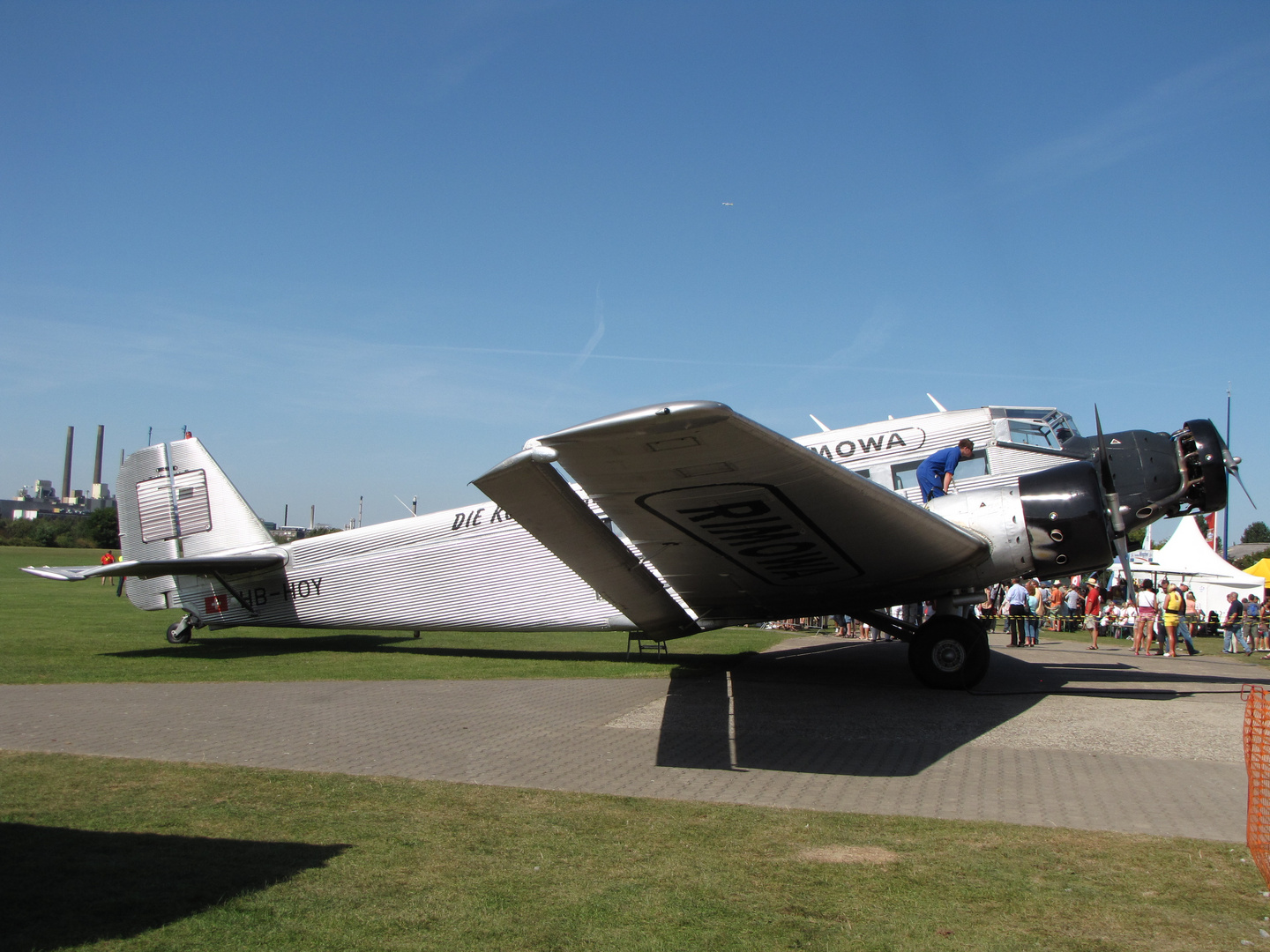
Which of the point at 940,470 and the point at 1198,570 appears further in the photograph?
the point at 1198,570

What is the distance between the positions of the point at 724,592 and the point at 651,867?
5464 millimetres

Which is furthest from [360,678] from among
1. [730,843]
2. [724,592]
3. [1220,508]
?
[1220,508]

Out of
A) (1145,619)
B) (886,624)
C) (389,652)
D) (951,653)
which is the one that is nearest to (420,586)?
(389,652)

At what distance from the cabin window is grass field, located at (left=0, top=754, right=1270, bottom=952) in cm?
649

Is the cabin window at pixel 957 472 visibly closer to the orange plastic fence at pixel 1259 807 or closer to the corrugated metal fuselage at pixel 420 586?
the corrugated metal fuselage at pixel 420 586

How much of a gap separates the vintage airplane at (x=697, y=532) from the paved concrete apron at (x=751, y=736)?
116 cm

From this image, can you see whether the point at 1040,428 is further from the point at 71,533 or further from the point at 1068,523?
the point at 71,533

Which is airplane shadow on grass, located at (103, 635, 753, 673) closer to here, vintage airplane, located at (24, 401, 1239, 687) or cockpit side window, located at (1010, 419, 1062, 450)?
vintage airplane, located at (24, 401, 1239, 687)

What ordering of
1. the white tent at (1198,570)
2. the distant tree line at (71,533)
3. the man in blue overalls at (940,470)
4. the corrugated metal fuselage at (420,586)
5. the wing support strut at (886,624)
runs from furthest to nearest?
the distant tree line at (71,533), the white tent at (1198,570), the corrugated metal fuselage at (420,586), the wing support strut at (886,624), the man in blue overalls at (940,470)

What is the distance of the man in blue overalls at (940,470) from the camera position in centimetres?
1012

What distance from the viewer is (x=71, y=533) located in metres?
80.8

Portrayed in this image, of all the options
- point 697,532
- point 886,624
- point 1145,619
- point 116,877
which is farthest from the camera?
point 1145,619

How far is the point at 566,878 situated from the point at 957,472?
8533 millimetres

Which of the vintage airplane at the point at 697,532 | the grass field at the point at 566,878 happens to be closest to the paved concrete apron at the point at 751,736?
the grass field at the point at 566,878
